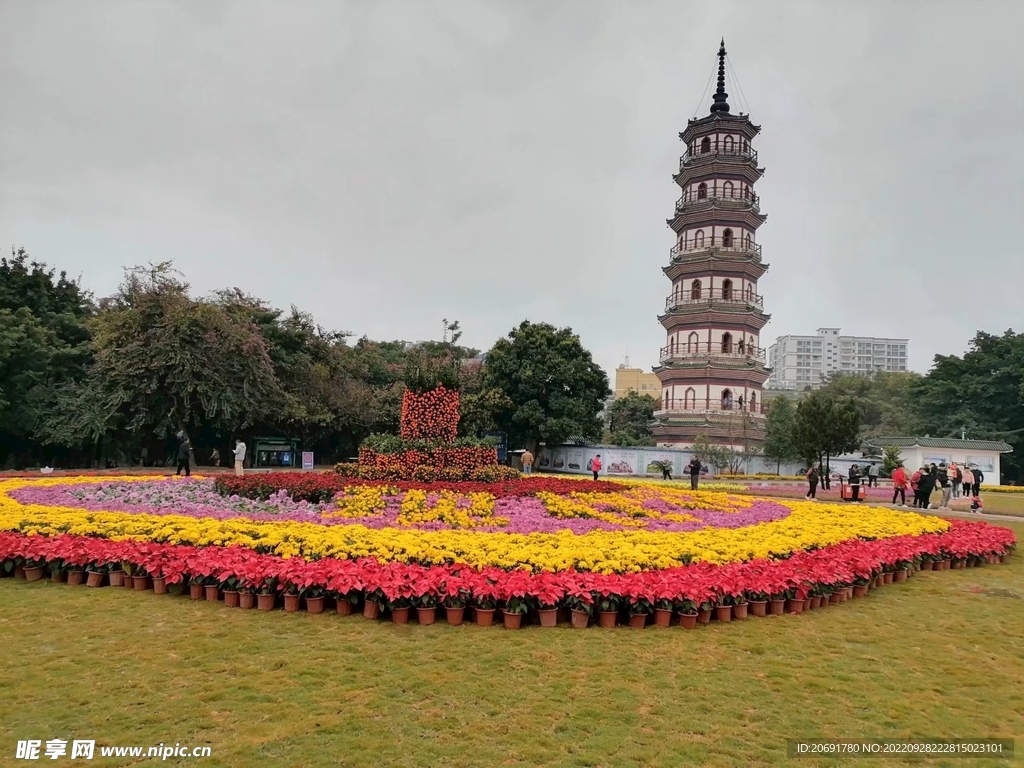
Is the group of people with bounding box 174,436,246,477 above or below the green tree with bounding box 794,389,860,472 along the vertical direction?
below

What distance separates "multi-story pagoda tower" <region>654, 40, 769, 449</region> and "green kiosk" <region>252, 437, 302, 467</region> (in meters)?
21.1

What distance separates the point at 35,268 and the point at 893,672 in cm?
3409

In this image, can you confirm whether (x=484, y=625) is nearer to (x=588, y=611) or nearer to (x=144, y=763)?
(x=588, y=611)

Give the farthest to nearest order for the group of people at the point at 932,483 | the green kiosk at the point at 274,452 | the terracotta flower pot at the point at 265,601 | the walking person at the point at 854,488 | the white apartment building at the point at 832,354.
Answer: the white apartment building at the point at 832,354 < the green kiosk at the point at 274,452 < the walking person at the point at 854,488 < the group of people at the point at 932,483 < the terracotta flower pot at the point at 265,601

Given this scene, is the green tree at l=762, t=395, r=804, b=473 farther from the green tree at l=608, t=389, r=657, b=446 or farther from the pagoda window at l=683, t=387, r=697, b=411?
the green tree at l=608, t=389, r=657, b=446

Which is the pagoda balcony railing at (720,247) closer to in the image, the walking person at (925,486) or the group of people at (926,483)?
the group of people at (926,483)

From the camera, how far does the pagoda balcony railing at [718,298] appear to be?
4091 cm

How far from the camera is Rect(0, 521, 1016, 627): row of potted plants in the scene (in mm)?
6465

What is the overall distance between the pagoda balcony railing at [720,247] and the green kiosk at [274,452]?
25.2m

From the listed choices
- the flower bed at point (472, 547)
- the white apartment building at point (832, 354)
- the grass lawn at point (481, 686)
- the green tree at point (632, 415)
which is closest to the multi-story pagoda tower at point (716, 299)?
the green tree at point (632, 415)

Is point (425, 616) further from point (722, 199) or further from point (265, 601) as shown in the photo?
point (722, 199)

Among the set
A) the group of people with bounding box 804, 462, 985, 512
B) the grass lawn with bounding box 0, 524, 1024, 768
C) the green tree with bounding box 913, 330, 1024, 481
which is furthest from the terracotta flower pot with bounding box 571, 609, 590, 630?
the green tree with bounding box 913, 330, 1024, 481

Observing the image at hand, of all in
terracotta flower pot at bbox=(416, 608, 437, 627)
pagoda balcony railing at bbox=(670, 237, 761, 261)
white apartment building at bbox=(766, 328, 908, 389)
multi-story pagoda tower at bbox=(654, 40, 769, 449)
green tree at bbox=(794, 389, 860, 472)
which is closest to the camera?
terracotta flower pot at bbox=(416, 608, 437, 627)

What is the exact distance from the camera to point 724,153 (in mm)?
42375
